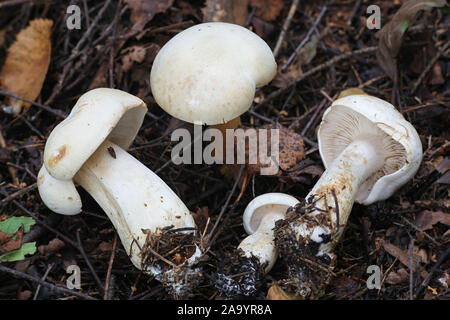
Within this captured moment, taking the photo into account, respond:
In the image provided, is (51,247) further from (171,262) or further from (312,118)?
(312,118)

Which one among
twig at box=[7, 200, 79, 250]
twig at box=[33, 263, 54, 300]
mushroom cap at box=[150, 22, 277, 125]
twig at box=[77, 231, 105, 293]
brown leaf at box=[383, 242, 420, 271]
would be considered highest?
mushroom cap at box=[150, 22, 277, 125]

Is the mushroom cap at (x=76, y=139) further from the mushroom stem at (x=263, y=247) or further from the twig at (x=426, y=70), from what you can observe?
the twig at (x=426, y=70)

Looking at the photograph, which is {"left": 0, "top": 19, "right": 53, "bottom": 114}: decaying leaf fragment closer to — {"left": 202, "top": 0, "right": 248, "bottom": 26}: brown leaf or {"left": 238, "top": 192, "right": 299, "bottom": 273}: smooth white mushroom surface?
{"left": 202, "top": 0, "right": 248, "bottom": 26}: brown leaf

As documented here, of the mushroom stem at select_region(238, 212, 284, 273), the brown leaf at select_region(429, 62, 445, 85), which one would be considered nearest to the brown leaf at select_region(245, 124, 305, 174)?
the mushroom stem at select_region(238, 212, 284, 273)

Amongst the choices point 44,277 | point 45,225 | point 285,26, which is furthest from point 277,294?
point 285,26

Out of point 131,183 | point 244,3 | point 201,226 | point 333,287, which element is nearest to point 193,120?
point 131,183

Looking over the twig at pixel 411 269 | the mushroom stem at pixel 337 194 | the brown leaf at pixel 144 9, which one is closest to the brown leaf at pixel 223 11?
the brown leaf at pixel 144 9
